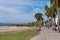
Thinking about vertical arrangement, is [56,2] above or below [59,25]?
above

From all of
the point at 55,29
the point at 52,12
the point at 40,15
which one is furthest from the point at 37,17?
the point at 55,29

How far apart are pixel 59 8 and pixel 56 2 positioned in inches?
81.1

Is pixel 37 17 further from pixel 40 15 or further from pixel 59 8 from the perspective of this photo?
pixel 59 8

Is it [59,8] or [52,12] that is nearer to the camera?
[59,8]

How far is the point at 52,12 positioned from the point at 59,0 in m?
34.1

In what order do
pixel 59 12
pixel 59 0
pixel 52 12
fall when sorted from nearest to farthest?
pixel 59 0
pixel 59 12
pixel 52 12

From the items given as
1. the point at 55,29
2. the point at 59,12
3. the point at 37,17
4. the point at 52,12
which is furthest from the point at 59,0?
the point at 37,17

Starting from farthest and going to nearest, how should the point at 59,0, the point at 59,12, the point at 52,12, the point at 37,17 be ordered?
the point at 37,17 < the point at 52,12 < the point at 59,12 < the point at 59,0

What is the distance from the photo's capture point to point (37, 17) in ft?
360

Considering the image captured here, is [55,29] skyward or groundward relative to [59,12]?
groundward

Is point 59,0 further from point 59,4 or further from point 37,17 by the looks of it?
point 37,17

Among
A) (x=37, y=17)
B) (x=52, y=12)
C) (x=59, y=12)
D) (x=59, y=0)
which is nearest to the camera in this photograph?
(x=59, y=0)

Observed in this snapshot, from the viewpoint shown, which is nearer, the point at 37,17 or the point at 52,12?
the point at 52,12

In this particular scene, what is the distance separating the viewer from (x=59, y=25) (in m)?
37.8
